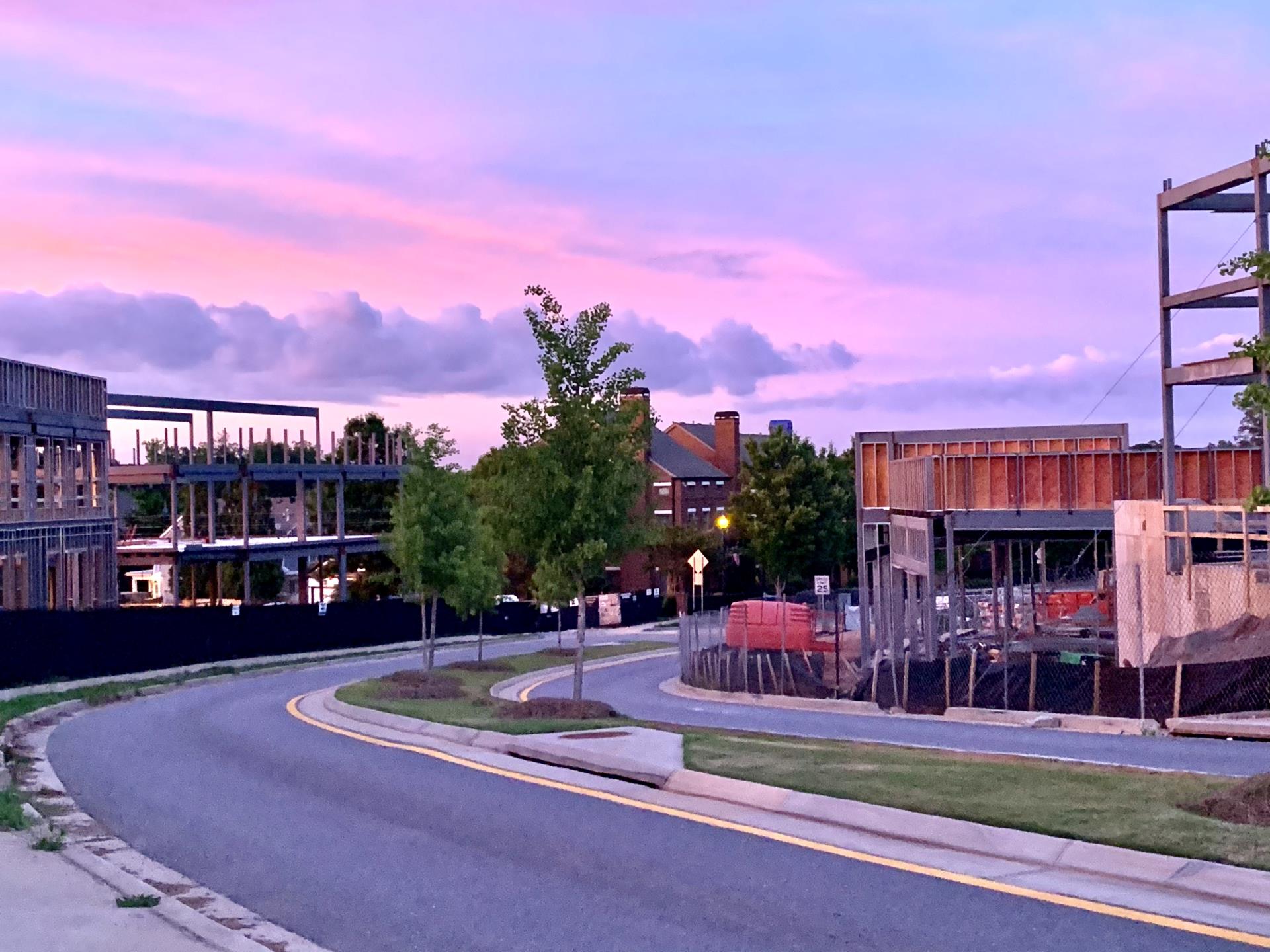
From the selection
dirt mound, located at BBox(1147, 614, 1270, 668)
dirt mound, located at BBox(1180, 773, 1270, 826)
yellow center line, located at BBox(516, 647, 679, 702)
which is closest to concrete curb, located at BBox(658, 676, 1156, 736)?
dirt mound, located at BBox(1147, 614, 1270, 668)

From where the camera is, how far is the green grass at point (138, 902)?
8672 mm

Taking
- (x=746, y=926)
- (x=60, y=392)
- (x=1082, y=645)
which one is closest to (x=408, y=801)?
(x=746, y=926)

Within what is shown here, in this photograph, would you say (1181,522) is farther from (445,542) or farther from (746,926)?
(746,926)

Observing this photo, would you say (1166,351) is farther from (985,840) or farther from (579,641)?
(985,840)

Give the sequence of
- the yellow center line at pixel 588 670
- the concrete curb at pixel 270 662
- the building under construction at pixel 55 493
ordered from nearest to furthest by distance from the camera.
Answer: the concrete curb at pixel 270 662 → the yellow center line at pixel 588 670 → the building under construction at pixel 55 493

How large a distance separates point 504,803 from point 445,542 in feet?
86.3

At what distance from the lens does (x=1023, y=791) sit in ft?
36.8

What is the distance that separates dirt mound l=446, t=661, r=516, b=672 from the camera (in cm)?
4172

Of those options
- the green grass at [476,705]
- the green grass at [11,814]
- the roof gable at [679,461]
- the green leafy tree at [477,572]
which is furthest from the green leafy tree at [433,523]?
the roof gable at [679,461]

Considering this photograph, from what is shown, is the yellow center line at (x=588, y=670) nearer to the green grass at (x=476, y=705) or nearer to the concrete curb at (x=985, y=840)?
the green grass at (x=476, y=705)

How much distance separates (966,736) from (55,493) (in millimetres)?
32664

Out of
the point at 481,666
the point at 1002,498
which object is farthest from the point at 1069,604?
the point at 481,666

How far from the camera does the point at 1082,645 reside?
39.3m

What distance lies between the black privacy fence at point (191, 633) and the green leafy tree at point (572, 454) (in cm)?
1469
